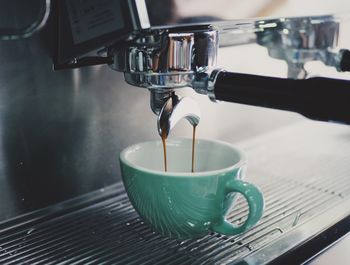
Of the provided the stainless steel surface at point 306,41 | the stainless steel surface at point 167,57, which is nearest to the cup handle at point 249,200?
the stainless steel surface at point 167,57

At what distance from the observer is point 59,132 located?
56cm

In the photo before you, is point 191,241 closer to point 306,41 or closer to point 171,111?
point 171,111

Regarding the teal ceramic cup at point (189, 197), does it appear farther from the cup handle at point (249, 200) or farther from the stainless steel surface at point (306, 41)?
Answer: the stainless steel surface at point (306, 41)

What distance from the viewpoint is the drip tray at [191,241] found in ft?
1.47

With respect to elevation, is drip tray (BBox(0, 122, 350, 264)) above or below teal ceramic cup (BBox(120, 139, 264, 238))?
below

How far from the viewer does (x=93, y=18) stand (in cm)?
38

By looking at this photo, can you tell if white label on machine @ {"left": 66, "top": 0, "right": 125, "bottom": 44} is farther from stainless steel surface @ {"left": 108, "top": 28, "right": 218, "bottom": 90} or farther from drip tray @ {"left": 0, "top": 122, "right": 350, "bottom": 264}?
drip tray @ {"left": 0, "top": 122, "right": 350, "bottom": 264}

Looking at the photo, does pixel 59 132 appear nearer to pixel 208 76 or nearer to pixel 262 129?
pixel 208 76

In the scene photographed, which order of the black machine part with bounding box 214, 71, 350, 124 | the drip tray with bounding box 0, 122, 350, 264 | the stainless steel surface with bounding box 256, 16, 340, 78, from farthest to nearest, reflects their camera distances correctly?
the stainless steel surface with bounding box 256, 16, 340, 78 → the drip tray with bounding box 0, 122, 350, 264 → the black machine part with bounding box 214, 71, 350, 124

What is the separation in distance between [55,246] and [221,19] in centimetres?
26

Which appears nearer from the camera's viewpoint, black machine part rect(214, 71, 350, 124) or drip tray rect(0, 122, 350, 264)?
black machine part rect(214, 71, 350, 124)

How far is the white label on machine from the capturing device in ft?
1.15

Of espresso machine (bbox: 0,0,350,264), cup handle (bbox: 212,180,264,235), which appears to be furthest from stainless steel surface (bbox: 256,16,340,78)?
cup handle (bbox: 212,180,264,235)

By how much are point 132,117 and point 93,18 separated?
0.26 metres
